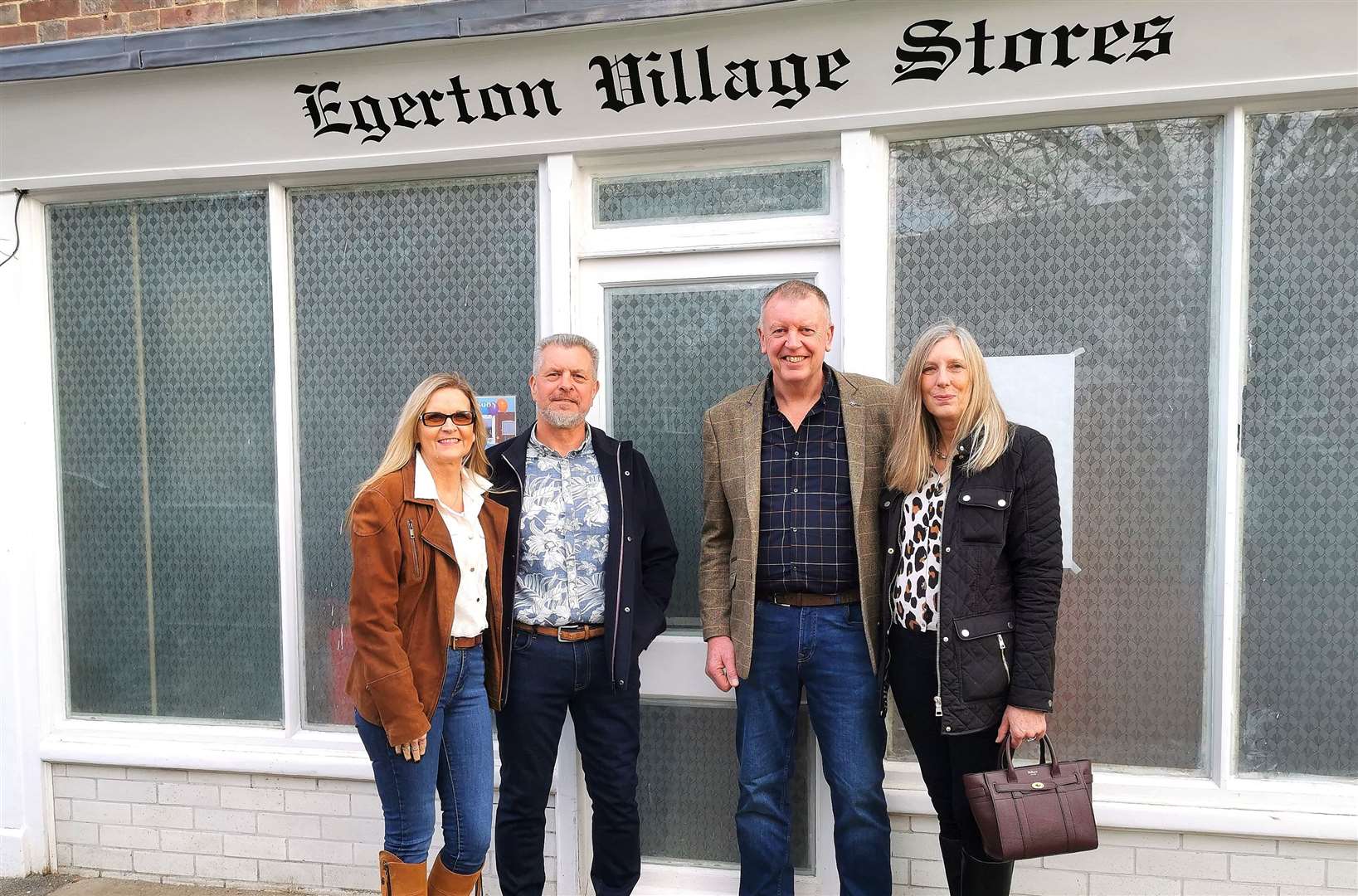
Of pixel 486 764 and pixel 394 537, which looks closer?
pixel 394 537

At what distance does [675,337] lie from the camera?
3.59 m

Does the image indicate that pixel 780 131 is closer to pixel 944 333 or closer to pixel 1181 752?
pixel 944 333

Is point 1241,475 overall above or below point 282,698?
above

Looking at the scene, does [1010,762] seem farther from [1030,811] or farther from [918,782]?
[918,782]

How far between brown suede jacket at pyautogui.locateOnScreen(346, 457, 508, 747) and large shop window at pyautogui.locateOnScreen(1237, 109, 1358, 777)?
2685 mm

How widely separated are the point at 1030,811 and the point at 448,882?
5.78ft

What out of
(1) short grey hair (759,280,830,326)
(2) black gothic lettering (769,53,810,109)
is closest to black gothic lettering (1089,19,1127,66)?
(2) black gothic lettering (769,53,810,109)

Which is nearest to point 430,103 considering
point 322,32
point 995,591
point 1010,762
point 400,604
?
point 322,32

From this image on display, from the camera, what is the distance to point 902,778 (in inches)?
133

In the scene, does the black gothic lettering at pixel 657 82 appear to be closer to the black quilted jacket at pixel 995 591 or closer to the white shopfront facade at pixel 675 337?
the white shopfront facade at pixel 675 337

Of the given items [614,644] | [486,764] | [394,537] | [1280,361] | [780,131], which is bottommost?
[486,764]

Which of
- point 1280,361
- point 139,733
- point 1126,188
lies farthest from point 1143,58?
point 139,733

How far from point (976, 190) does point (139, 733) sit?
4079 millimetres

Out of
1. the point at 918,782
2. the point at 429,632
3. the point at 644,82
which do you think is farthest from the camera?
the point at 918,782
